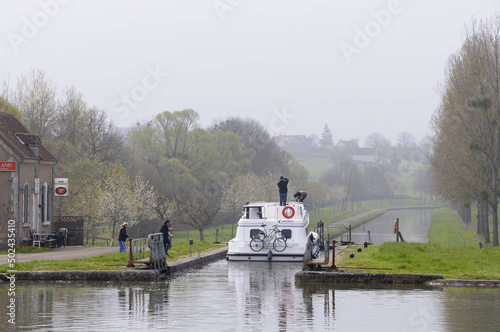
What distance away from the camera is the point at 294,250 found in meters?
38.2

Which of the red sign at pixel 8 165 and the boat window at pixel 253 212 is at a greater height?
the red sign at pixel 8 165

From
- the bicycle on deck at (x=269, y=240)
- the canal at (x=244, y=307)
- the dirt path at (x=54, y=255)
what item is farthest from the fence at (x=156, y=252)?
the bicycle on deck at (x=269, y=240)

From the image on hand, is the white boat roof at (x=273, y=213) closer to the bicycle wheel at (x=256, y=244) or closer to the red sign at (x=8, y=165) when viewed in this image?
the bicycle wheel at (x=256, y=244)

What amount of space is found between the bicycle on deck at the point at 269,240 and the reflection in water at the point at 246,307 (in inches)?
418

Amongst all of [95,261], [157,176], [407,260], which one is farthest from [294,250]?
[157,176]

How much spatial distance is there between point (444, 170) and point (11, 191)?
3132cm

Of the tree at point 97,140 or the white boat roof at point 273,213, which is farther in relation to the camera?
the tree at point 97,140

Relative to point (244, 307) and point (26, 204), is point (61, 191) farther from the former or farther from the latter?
point (244, 307)

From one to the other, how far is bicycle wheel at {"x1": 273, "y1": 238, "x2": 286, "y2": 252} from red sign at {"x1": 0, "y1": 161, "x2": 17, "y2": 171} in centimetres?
1456

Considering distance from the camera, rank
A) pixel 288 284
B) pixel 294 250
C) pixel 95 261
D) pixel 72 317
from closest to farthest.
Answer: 1. pixel 72 317
2. pixel 288 284
3. pixel 95 261
4. pixel 294 250

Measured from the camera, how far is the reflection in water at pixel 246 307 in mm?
16969

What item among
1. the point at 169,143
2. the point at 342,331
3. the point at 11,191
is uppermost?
the point at 169,143

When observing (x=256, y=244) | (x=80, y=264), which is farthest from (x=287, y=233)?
(x=80, y=264)

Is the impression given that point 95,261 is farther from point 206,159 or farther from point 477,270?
point 206,159
